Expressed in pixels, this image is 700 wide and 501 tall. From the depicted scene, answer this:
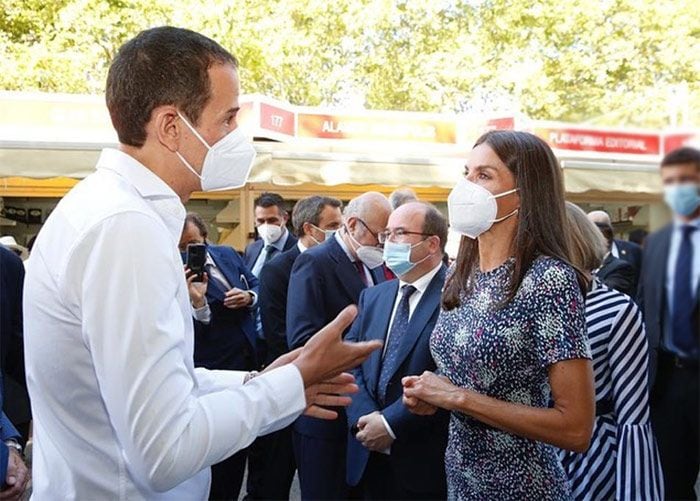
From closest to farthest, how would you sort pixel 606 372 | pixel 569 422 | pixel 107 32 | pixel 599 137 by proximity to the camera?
pixel 599 137
pixel 569 422
pixel 606 372
pixel 107 32

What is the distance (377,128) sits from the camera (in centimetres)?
862

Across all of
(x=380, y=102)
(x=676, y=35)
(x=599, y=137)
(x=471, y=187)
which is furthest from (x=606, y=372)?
(x=380, y=102)

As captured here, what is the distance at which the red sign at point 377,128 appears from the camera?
8.49 m

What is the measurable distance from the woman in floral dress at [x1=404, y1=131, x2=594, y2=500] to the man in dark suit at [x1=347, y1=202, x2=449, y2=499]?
695mm

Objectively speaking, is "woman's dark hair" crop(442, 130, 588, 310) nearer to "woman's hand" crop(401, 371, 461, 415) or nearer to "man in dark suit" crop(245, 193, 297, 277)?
"woman's hand" crop(401, 371, 461, 415)

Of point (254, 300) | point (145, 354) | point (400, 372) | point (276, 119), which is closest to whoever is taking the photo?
point (145, 354)

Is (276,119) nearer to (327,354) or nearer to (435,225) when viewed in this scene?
(435,225)

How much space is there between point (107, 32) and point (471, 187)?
8.39m

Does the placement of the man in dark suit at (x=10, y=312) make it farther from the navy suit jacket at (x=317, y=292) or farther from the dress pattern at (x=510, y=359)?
the dress pattern at (x=510, y=359)

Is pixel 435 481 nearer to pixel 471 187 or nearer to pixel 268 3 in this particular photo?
pixel 471 187

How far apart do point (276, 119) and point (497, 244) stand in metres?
6.37

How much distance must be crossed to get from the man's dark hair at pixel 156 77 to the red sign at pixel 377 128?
7109 millimetres

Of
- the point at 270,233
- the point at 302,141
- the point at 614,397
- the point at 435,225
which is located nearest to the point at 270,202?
the point at 270,233

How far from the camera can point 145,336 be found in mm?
1026
